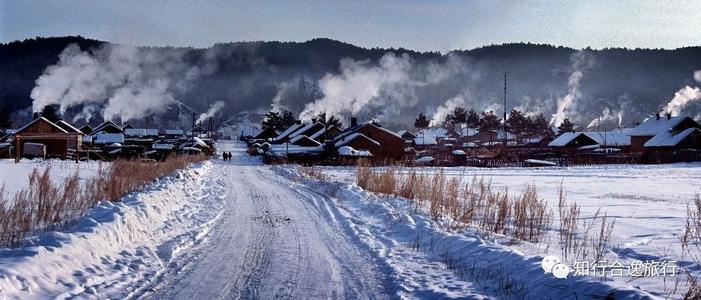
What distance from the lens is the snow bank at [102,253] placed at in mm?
5945

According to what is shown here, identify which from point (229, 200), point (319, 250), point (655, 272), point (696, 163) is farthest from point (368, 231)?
point (696, 163)

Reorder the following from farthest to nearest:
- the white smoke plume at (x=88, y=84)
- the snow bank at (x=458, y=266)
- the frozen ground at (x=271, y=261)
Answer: the white smoke plume at (x=88, y=84) < the frozen ground at (x=271, y=261) < the snow bank at (x=458, y=266)

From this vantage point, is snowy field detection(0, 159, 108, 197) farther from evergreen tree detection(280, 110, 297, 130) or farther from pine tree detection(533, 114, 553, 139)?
evergreen tree detection(280, 110, 297, 130)

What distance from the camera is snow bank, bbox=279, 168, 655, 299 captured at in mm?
5879

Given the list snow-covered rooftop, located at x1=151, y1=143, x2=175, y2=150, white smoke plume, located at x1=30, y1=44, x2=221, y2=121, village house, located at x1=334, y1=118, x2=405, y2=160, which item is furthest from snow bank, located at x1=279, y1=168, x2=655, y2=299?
white smoke plume, located at x1=30, y1=44, x2=221, y2=121

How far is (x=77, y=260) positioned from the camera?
6.96 meters

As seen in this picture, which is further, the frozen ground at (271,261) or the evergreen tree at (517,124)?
the evergreen tree at (517,124)

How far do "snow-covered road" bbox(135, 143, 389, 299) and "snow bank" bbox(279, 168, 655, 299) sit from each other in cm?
45

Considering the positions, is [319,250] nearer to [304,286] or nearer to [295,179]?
[304,286]

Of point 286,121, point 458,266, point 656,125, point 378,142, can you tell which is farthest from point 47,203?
point 286,121

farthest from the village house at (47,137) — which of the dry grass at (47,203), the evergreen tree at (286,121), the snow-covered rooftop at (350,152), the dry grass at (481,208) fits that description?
the evergreen tree at (286,121)

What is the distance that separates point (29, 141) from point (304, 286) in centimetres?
5984

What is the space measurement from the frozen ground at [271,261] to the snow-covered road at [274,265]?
0.05ft

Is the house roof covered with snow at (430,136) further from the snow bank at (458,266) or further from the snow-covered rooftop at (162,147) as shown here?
the snow bank at (458,266)
